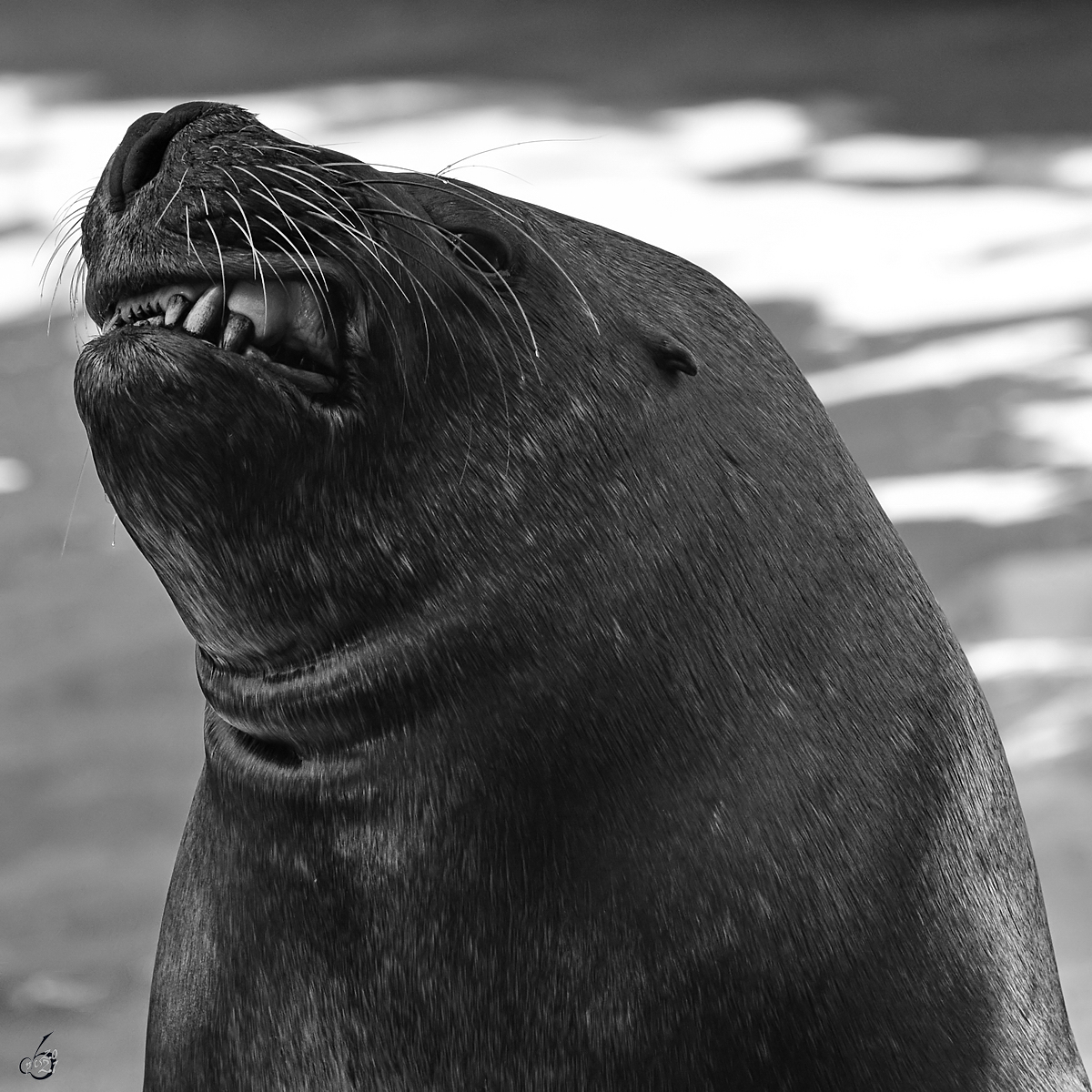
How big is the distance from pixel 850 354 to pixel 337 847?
2.70 metres

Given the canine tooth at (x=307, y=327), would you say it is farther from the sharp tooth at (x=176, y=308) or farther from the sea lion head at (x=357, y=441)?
the sharp tooth at (x=176, y=308)

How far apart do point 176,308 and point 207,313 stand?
4cm

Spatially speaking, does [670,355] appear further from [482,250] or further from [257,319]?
[257,319]

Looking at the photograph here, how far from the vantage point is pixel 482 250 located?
1.91 meters

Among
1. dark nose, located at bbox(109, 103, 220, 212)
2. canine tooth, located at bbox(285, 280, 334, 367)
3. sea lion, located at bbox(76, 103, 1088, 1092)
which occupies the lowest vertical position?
sea lion, located at bbox(76, 103, 1088, 1092)

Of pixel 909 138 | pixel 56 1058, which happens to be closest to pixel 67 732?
pixel 56 1058

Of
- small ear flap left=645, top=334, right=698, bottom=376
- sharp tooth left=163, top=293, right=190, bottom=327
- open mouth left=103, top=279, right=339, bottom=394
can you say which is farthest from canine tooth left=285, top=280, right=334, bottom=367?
small ear flap left=645, top=334, right=698, bottom=376

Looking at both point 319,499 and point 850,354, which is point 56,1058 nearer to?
point 319,499

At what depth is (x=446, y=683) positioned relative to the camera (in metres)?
1.77

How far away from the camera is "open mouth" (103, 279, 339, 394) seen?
173 centimetres

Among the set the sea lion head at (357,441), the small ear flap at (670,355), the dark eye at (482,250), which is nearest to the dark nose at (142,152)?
the sea lion head at (357,441)

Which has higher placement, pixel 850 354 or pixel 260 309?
pixel 260 309

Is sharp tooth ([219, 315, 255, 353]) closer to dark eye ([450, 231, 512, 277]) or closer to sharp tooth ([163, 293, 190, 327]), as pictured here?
sharp tooth ([163, 293, 190, 327])

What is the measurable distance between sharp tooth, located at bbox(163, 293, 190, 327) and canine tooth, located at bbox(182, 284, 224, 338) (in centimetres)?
2
